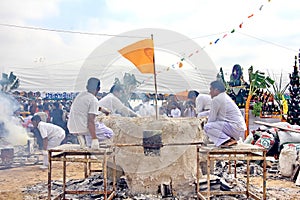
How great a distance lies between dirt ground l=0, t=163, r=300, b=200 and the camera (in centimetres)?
633

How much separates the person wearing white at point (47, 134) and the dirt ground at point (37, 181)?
23.9 inches

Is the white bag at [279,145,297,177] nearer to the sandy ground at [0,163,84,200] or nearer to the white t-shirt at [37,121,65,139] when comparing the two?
the sandy ground at [0,163,84,200]

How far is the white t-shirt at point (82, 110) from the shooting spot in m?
5.72

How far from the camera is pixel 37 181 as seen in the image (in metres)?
7.50

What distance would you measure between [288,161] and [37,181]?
578cm

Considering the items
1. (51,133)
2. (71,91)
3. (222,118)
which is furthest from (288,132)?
(71,91)

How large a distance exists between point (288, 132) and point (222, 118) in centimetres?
434

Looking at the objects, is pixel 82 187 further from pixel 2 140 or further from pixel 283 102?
pixel 283 102

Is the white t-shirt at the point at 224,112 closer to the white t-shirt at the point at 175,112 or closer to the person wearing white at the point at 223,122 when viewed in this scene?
the person wearing white at the point at 223,122

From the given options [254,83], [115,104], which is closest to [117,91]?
[115,104]

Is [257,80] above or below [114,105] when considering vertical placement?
above

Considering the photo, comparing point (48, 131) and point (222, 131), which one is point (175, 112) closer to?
point (48, 131)

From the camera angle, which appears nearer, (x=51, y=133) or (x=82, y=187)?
(x=82, y=187)

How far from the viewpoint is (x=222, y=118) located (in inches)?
235
